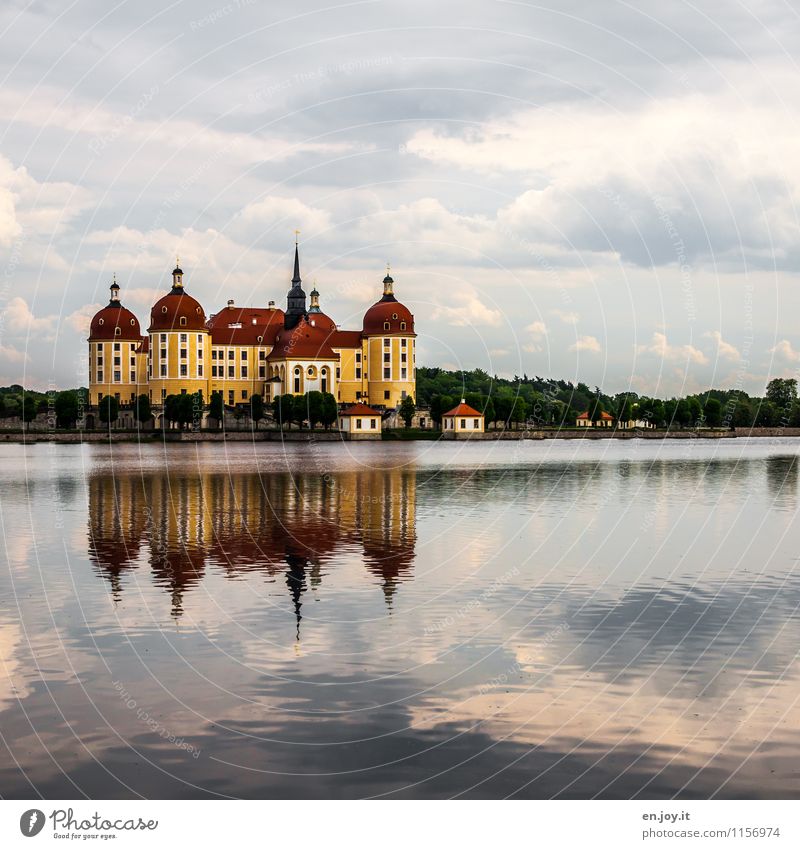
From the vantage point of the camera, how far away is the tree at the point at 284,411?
14400 cm

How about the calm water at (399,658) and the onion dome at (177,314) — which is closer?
the calm water at (399,658)

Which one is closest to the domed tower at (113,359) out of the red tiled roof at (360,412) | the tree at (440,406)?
the red tiled roof at (360,412)

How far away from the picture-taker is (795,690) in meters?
13.3

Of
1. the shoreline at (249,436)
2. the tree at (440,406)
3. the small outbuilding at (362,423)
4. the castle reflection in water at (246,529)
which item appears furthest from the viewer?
the tree at (440,406)

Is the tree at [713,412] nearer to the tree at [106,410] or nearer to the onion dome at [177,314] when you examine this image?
the onion dome at [177,314]

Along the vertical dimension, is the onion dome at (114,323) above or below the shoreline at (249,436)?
above

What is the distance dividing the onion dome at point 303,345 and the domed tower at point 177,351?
35.5ft

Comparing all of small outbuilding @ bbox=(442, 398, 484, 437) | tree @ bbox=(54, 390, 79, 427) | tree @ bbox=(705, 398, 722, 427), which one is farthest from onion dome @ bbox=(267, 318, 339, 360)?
tree @ bbox=(705, 398, 722, 427)

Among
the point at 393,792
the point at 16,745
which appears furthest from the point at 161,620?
the point at 393,792

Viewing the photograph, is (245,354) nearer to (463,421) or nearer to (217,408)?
(217,408)

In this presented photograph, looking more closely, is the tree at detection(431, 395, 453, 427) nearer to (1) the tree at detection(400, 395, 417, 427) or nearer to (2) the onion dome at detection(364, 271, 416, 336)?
(1) the tree at detection(400, 395, 417, 427)

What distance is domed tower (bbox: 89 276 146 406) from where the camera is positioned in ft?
536

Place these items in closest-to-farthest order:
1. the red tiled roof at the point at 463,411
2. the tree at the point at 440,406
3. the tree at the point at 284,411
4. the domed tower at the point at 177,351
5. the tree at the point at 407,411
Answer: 1. the red tiled roof at the point at 463,411
2. the tree at the point at 284,411
3. the tree at the point at 440,406
4. the tree at the point at 407,411
5. the domed tower at the point at 177,351

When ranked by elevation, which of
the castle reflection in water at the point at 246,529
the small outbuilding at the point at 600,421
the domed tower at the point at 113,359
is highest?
the domed tower at the point at 113,359
